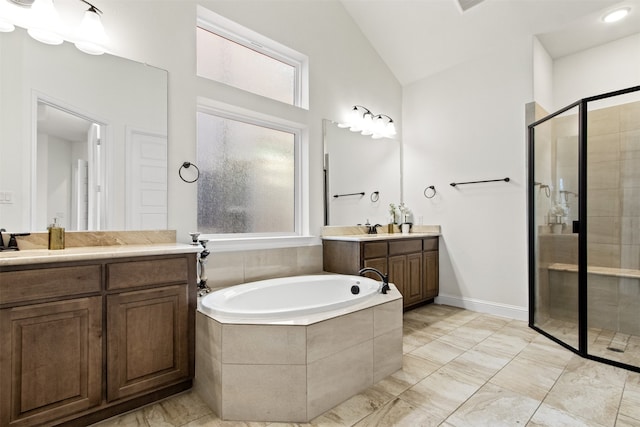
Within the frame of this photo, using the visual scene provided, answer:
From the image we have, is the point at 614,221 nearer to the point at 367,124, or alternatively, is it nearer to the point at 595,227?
the point at 595,227

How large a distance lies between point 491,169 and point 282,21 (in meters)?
2.56

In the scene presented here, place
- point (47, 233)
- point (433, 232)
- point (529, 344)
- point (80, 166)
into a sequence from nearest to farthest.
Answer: point (47, 233) → point (80, 166) → point (529, 344) → point (433, 232)

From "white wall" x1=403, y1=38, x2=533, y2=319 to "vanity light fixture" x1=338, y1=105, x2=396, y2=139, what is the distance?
0.40 meters

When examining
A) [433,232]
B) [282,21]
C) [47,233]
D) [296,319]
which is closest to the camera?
Answer: [296,319]

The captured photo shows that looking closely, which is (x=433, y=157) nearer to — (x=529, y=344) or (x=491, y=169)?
(x=491, y=169)

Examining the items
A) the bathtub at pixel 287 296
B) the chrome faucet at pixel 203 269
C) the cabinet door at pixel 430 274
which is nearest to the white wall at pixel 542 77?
the cabinet door at pixel 430 274

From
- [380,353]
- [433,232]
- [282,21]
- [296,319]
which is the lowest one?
[380,353]

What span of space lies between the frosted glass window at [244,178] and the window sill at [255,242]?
14cm

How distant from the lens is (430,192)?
3.90 metres

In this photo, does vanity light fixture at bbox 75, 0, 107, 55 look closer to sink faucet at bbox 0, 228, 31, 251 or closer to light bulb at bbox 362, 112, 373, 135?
sink faucet at bbox 0, 228, 31, 251

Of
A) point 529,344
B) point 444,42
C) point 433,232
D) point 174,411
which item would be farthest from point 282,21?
point 529,344

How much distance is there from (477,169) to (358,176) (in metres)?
1.29

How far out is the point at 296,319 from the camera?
166 cm

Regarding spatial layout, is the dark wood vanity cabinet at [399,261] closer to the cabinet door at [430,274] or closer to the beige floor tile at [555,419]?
the cabinet door at [430,274]
